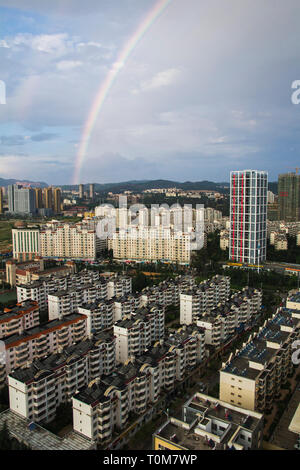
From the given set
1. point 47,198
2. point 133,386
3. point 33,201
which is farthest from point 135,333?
point 47,198

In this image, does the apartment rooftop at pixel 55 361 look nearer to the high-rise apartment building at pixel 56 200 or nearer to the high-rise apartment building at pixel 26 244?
the high-rise apartment building at pixel 26 244

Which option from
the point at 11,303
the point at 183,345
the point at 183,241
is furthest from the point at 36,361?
the point at 183,241

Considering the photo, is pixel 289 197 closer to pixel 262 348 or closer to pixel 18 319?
pixel 262 348

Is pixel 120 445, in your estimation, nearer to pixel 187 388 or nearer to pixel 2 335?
pixel 187 388

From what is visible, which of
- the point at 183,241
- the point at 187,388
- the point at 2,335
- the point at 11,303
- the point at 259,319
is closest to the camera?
the point at 187,388

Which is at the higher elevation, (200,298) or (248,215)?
(248,215)

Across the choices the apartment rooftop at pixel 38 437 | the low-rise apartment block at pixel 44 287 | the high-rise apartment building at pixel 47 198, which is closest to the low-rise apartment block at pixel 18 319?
the low-rise apartment block at pixel 44 287
